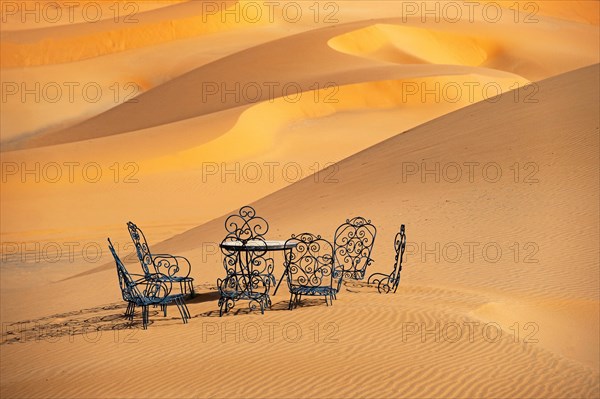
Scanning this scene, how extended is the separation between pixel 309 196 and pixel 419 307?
1046 centimetres

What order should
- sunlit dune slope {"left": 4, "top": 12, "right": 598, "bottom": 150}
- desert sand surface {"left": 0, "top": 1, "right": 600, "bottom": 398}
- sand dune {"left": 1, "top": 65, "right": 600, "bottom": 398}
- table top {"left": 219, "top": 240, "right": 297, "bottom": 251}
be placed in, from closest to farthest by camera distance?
sand dune {"left": 1, "top": 65, "right": 600, "bottom": 398}, desert sand surface {"left": 0, "top": 1, "right": 600, "bottom": 398}, table top {"left": 219, "top": 240, "right": 297, "bottom": 251}, sunlit dune slope {"left": 4, "top": 12, "right": 598, "bottom": 150}

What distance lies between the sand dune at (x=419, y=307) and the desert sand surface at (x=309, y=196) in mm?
52

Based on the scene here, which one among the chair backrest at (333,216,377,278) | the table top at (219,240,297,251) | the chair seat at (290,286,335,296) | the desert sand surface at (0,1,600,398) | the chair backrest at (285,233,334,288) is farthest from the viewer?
the chair backrest at (333,216,377,278)

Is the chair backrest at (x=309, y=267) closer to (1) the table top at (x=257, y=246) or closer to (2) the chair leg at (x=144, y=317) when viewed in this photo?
(1) the table top at (x=257, y=246)

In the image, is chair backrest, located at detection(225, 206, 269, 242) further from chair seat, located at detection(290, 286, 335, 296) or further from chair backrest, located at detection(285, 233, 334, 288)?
chair seat, located at detection(290, 286, 335, 296)

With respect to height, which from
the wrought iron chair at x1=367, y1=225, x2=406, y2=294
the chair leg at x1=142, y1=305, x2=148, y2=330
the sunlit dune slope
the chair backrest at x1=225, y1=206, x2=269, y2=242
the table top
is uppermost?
the sunlit dune slope

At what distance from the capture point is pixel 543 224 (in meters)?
17.3

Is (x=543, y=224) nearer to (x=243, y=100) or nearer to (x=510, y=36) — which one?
(x=243, y=100)

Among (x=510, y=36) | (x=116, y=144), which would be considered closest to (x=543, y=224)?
(x=116, y=144)

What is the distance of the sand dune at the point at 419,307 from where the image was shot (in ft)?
29.0

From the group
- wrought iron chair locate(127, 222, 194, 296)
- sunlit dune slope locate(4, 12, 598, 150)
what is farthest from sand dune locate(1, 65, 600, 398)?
sunlit dune slope locate(4, 12, 598, 150)

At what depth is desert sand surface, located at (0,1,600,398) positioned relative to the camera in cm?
942

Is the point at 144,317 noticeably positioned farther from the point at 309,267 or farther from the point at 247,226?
the point at 247,226

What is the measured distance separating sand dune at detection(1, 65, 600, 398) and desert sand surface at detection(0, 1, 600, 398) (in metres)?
0.05
